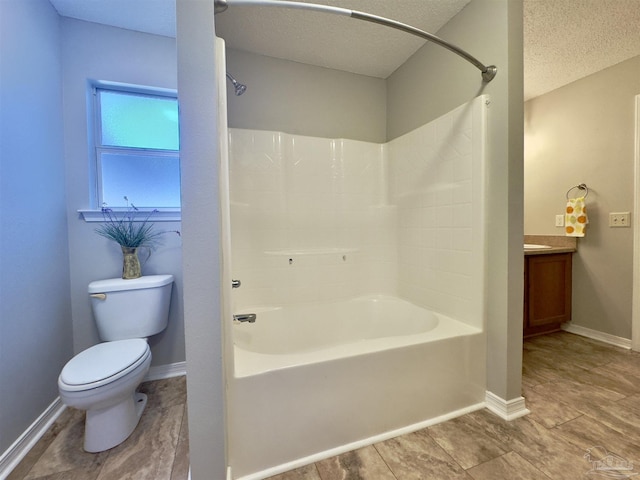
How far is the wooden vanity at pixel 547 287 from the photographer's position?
233 cm

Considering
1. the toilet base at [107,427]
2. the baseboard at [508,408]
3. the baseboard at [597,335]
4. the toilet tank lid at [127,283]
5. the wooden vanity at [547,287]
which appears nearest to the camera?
the toilet base at [107,427]

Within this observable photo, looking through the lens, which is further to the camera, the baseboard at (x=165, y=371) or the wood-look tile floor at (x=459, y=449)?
the baseboard at (x=165, y=371)

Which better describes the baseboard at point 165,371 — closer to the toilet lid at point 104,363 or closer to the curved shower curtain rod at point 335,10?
the toilet lid at point 104,363

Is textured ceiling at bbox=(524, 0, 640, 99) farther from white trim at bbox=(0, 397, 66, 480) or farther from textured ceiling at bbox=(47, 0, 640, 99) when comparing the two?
white trim at bbox=(0, 397, 66, 480)

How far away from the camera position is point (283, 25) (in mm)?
1668

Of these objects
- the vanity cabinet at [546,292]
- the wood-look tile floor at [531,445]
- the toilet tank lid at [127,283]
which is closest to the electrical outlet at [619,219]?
the vanity cabinet at [546,292]

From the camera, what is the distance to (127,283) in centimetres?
161

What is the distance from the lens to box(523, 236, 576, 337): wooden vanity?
2.33 metres

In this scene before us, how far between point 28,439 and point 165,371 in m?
0.67

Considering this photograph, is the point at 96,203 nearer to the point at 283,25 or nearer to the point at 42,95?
the point at 42,95

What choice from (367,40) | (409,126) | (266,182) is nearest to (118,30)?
(266,182)

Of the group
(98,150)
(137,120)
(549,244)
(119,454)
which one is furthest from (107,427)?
(549,244)

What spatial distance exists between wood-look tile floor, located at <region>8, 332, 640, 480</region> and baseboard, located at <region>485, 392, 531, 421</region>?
0.03 metres

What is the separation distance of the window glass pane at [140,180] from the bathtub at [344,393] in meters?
1.13
